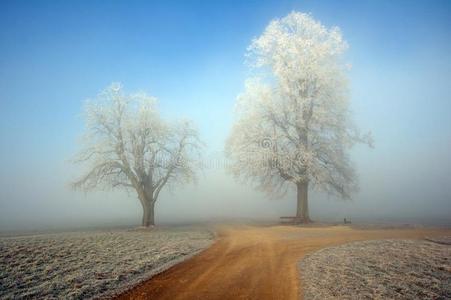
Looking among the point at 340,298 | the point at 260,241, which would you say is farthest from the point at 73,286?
the point at 260,241

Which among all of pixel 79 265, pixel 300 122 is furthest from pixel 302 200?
pixel 79 265

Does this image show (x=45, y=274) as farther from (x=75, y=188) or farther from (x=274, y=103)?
(x=274, y=103)

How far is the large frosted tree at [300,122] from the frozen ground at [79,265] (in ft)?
42.4

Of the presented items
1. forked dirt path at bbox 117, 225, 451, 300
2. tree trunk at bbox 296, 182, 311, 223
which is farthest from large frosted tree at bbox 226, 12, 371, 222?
forked dirt path at bbox 117, 225, 451, 300

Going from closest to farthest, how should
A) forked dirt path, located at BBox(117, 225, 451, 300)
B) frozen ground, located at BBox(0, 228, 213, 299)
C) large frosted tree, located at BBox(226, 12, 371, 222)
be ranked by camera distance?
forked dirt path, located at BBox(117, 225, 451, 300) → frozen ground, located at BBox(0, 228, 213, 299) → large frosted tree, located at BBox(226, 12, 371, 222)

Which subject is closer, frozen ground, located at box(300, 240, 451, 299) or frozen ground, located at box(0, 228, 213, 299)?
frozen ground, located at box(300, 240, 451, 299)

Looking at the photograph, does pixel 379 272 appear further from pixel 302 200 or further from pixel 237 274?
pixel 302 200

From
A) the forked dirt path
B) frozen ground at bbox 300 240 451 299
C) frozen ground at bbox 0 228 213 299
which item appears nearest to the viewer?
frozen ground at bbox 300 240 451 299

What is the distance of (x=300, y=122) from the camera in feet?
97.5

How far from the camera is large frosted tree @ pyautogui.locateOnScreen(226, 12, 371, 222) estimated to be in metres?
29.8

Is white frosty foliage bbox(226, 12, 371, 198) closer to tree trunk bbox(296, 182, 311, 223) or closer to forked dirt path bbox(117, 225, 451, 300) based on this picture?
tree trunk bbox(296, 182, 311, 223)

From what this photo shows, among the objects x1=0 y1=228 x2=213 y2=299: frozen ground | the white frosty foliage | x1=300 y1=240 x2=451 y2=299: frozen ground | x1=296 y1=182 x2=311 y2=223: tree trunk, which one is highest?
the white frosty foliage

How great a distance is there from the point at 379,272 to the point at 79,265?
1147 centimetres

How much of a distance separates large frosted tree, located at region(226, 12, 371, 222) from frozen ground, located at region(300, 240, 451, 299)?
13.9m
